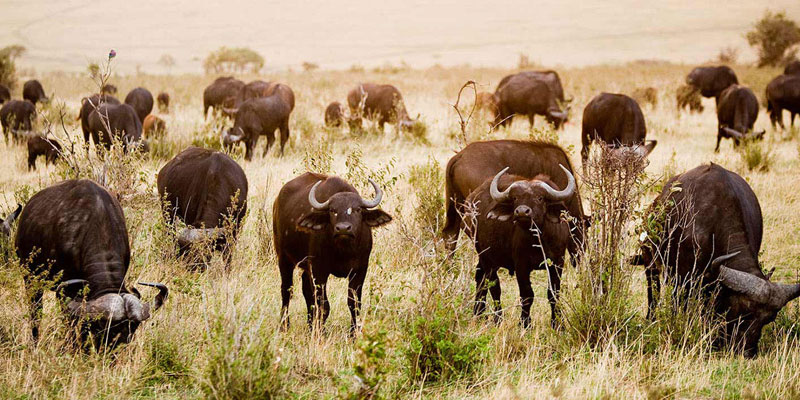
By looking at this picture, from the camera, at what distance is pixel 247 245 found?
803cm

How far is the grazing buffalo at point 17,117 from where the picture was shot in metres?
15.1

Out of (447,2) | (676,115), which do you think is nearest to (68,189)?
(676,115)

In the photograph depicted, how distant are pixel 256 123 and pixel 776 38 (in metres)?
46.3

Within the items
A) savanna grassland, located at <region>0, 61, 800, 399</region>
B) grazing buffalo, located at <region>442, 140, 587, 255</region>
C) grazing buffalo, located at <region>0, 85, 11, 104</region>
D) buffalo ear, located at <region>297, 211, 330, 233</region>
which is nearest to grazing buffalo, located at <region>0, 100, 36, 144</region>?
savanna grassland, located at <region>0, 61, 800, 399</region>

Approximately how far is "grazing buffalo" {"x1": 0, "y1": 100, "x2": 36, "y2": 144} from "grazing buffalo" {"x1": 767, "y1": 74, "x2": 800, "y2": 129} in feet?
58.0

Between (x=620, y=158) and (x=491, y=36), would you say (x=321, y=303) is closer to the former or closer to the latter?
(x=620, y=158)

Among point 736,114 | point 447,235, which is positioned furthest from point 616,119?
point 447,235

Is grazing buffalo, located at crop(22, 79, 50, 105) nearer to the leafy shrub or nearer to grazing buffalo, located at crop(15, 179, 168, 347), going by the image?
grazing buffalo, located at crop(15, 179, 168, 347)

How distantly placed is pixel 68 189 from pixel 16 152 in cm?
946

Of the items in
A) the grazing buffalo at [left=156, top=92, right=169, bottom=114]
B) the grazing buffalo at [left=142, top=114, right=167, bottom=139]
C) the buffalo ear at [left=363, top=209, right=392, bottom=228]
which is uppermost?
the buffalo ear at [left=363, top=209, right=392, bottom=228]

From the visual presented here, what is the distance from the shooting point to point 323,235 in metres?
5.86

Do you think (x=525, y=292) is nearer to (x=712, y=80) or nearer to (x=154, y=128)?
(x=154, y=128)

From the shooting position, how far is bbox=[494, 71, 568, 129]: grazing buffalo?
18.0 metres

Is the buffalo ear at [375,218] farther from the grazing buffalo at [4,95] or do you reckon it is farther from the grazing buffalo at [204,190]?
the grazing buffalo at [4,95]
